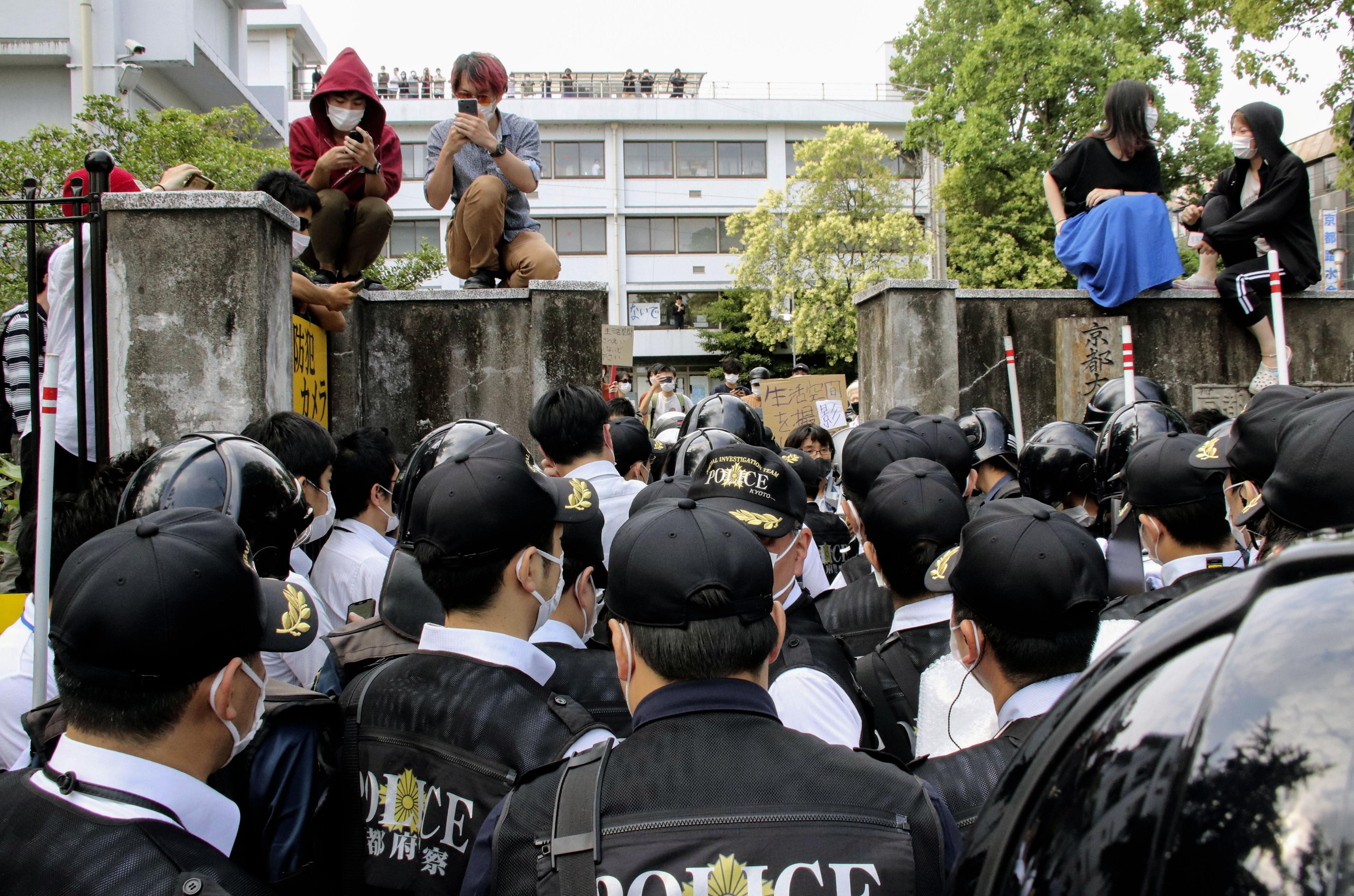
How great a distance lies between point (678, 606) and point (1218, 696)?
120cm

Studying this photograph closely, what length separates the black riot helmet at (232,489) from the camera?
302cm

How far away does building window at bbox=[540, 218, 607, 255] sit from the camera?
147ft

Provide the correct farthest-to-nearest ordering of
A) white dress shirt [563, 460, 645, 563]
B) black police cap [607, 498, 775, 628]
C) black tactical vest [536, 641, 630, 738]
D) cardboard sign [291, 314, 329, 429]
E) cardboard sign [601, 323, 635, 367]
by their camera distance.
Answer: cardboard sign [601, 323, 635, 367] → cardboard sign [291, 314, 329, 429] → white dress shirt [563, 460, 645, 563] → black tactical vest [536, 641, 630, 738] → black police cap [607, 498, 775, 628]

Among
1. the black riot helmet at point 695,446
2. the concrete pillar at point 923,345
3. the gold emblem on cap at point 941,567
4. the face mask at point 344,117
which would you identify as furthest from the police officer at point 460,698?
the concrete pillar at point 923,345

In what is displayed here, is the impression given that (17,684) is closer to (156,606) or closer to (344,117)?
(156,606)

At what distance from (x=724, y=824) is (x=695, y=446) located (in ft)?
10.1

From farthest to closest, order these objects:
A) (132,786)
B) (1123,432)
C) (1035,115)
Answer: (1035,115) → (1123,432) → (132,786)

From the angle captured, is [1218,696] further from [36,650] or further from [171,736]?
[36,650]

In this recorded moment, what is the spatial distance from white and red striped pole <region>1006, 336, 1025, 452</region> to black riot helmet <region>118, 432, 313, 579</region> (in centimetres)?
462

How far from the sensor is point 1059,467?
504 cm

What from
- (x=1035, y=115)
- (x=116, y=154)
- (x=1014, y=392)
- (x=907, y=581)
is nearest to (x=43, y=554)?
(x=907, y=581)

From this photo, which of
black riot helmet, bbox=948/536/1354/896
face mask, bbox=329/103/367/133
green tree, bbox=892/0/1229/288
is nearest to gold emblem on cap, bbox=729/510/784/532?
black riot helmet, bbox=948/536/1354/896

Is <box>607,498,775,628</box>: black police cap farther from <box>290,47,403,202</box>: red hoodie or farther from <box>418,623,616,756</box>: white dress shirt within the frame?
<box>290,47,403,202</box>: red hoodie

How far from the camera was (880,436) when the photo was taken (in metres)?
4.50
